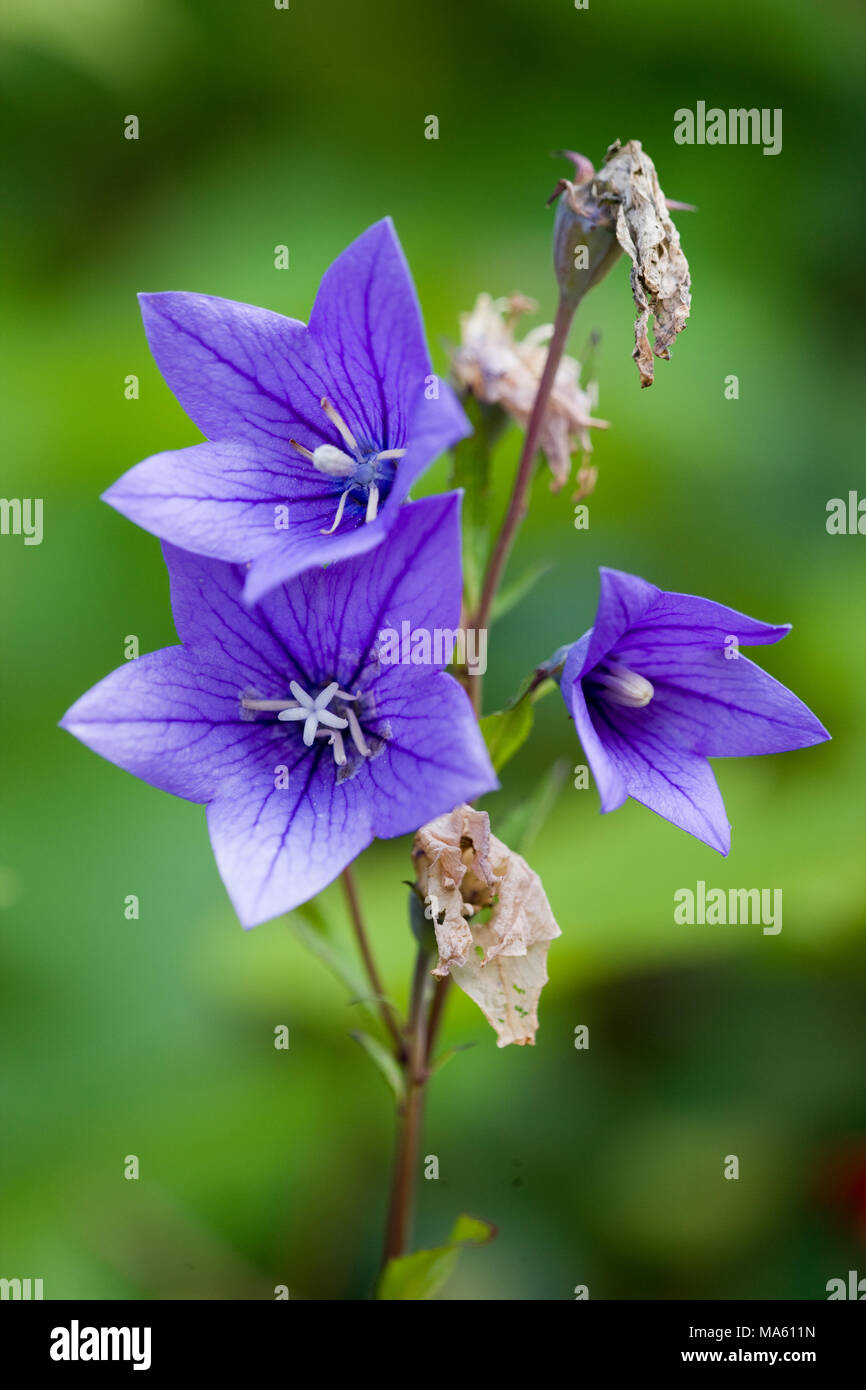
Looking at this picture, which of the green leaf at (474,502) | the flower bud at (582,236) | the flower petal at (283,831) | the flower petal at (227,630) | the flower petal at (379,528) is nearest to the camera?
the flower petal at (379,528)

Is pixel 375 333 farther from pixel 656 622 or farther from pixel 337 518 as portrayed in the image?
pixel 656 622

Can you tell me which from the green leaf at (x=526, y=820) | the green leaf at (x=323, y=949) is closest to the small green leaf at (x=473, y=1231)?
the green leaf at (x=323, y=949)

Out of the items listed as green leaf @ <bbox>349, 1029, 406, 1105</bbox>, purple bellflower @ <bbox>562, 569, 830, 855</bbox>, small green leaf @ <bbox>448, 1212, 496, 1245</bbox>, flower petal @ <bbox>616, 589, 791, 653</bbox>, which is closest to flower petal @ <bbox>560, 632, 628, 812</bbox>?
purple bellflower @ <bbox>562, 569, 830, 855</bbox>

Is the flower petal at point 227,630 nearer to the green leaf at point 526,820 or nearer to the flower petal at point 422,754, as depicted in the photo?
the flower petal at point 422,754

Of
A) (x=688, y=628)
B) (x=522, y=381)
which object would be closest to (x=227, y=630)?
(x=688, y=628)

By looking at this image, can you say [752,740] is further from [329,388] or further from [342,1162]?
[342,1162]

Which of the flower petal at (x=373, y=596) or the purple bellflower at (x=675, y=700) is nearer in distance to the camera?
the flower petal at (x=373, y=596)

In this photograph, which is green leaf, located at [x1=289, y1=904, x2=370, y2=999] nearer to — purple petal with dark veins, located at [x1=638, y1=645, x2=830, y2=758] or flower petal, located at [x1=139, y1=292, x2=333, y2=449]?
purple petal with dark veins, located at [x1=638, y1=645, x2=830, y2=758]
